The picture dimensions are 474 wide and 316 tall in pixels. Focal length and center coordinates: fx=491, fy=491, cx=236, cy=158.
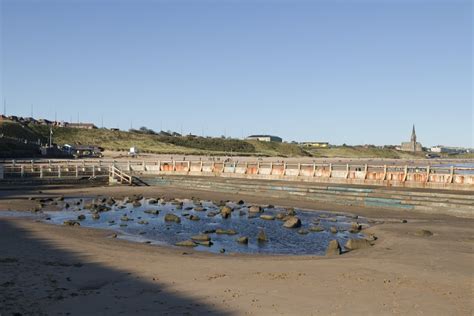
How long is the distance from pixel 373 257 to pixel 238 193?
1079 inches

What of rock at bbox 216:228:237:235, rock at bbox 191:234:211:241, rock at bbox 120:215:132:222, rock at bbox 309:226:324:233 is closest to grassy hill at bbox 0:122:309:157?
rock at bbox 120:215:132:222

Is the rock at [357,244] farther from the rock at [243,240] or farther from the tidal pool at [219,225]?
the rock at [243,240]

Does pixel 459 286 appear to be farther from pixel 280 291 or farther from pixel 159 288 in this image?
pixel 159 288

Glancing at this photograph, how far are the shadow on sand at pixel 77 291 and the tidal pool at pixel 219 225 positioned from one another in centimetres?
593

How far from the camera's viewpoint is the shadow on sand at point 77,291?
1012 centimetres

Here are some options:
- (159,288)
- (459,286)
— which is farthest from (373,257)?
(159,288)

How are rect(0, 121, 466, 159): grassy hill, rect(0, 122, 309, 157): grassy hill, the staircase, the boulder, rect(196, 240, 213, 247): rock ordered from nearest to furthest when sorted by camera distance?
rect(196, 240, 213, 247): rock < the boulder < the staircase < rect(0, 121, 466, 159): grassy hill < rect(0, 122, 309, 157): grassy hill

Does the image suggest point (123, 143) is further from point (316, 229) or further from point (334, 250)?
point (334, 250)

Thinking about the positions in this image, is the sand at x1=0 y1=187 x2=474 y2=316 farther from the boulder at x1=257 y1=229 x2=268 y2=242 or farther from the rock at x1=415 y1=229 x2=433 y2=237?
the boulder at x1=257 y1=229 x2=268 y2=242

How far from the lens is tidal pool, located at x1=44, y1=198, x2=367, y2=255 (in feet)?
66.1

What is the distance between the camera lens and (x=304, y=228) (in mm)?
24438

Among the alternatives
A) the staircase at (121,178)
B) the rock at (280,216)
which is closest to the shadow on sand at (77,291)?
the rock at (280,216)

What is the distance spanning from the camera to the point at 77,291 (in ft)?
38.1

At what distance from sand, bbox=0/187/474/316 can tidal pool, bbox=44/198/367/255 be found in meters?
2.18
